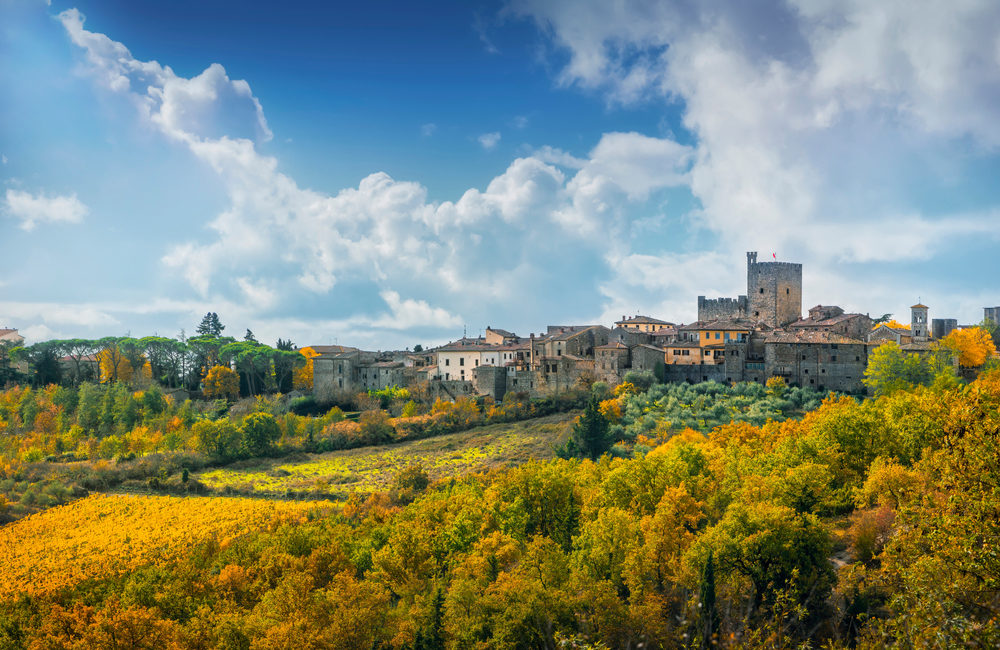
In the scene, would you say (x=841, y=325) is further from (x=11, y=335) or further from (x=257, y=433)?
(x=11, y=335)

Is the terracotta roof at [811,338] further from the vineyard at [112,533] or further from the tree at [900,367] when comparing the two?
the vineyard at [112,533]

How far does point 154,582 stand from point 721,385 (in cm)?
4384

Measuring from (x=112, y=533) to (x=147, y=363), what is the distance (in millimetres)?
43860

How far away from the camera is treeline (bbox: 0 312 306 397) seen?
263 feet

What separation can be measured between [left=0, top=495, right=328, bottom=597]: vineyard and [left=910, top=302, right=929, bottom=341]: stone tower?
161 feet

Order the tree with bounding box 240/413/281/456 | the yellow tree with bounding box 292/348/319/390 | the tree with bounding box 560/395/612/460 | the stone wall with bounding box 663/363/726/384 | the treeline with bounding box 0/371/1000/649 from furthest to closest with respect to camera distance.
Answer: the yellow tree with bounding box 292/348/319/390, the stone wall with bounding box 663/363/726/384, the tree with bounding box 240/413/281/456, the tree with bounding box 560/395/612/460, the treeline with bounding box 0/371/1000/649

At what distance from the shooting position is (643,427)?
170 ft

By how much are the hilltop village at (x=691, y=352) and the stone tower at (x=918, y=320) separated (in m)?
0.08

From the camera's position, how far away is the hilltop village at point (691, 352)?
5822 centimetres

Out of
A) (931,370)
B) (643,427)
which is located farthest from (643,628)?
(931,370)

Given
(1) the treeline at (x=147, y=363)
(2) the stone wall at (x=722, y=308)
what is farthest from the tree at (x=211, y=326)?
(2) the stone wall at (x=722, y=308)

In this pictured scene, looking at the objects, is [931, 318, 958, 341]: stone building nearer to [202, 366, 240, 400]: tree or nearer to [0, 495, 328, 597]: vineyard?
[0, 495, 328, 597]: vineyard

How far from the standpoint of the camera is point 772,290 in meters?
72.8

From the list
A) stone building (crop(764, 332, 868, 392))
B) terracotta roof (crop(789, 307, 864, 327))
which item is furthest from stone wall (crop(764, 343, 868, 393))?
terracotta roof (crop(789, 307, 864, 327))
